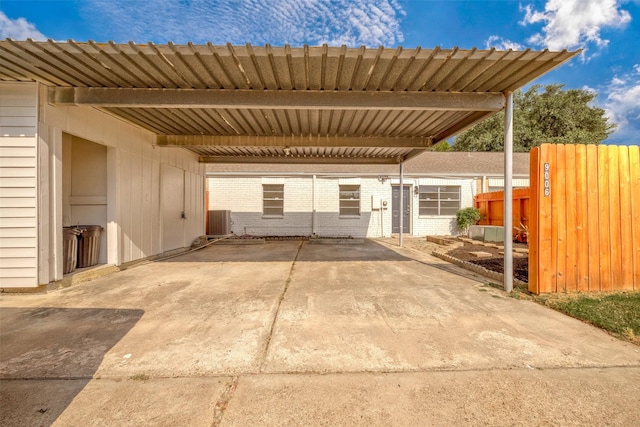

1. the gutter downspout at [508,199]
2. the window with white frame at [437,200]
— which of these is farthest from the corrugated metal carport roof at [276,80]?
the window with white frame at [437,200]

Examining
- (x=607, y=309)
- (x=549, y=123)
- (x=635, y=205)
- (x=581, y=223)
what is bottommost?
(x=607, y=309)

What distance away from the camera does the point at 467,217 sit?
41.6 feet

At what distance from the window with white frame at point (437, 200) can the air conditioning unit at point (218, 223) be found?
9.14 metres

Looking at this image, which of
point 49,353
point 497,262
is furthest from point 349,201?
point 49,353

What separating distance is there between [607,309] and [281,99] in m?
5.60

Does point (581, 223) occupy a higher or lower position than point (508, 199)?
lower

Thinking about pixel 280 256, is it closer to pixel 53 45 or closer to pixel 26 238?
pixel 26 238

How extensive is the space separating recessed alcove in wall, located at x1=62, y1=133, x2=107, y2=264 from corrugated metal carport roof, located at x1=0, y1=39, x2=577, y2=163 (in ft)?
4.14

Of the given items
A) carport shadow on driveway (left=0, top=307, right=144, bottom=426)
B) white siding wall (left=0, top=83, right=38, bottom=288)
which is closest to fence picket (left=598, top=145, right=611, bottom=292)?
carport shadow on driveway (left=0, top=307, right=144, bottom=426)

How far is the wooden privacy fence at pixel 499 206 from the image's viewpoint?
9859mm

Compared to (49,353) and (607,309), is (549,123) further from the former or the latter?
(49,353)

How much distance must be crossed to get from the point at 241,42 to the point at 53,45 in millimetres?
2370

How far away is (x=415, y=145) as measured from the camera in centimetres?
810

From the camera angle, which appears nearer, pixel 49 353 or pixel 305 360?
pixel 305 360
